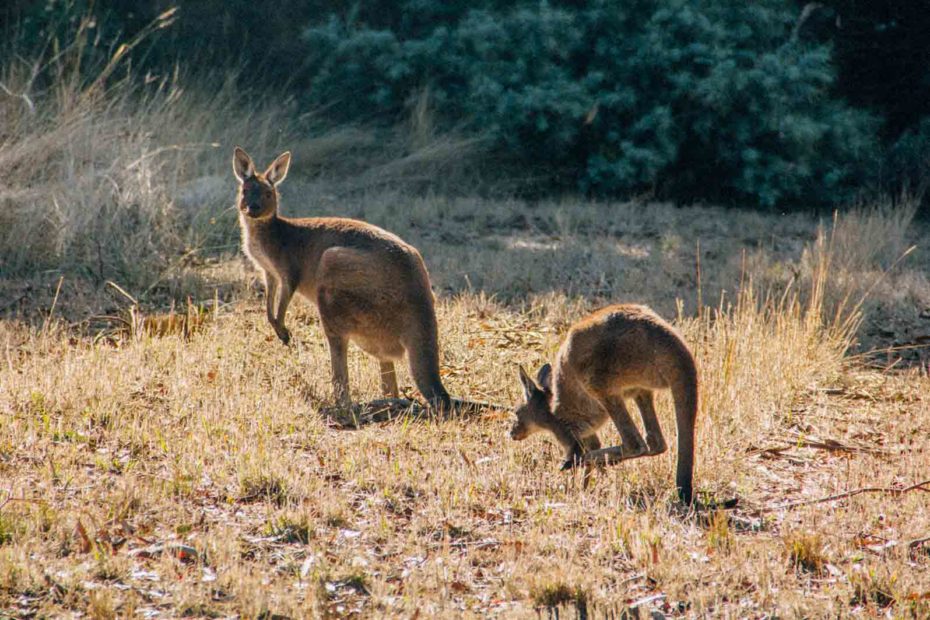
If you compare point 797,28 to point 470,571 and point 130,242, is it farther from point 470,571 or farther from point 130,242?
point 470,571

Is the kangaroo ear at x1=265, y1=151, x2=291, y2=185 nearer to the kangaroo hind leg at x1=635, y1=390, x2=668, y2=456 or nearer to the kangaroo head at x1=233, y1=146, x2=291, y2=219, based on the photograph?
the kangaroo head at x1=233, y1=146, x2=291, y2=219

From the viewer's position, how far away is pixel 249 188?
22.7 feet

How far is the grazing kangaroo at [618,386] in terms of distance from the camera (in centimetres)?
434

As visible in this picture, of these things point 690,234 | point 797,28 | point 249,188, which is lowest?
point 690,234

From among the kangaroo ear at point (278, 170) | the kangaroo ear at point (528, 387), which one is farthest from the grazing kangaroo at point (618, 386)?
the kangaroo ear at point (278, 170)

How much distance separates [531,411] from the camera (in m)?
5.00

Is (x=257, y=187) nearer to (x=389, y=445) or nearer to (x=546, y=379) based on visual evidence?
(x=389, y=445)

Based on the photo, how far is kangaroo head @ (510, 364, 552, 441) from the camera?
4.99m

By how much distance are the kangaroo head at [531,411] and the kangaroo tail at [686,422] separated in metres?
0.79

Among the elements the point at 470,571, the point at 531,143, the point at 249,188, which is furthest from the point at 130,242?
the point at 531,143

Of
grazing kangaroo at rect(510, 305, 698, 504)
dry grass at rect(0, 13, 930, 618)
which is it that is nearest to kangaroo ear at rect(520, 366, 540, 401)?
grazing kangaroo at rect(510, 305, 698, 504)

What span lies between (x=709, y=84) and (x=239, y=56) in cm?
720

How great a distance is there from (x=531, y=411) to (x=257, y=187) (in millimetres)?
2810

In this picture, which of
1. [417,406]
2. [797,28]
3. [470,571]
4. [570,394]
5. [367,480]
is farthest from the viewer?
[797,28]
